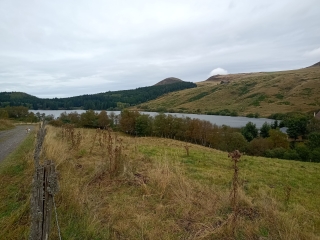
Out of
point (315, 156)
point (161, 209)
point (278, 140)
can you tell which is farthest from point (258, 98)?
point (161, 209)

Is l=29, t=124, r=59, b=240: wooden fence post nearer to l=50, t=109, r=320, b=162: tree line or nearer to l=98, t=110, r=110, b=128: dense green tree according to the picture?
l=50, t=109, r=320, b=162: tree line

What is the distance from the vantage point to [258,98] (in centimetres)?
14462

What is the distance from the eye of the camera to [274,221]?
4.95 meters

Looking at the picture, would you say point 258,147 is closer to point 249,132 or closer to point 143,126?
point 249,132

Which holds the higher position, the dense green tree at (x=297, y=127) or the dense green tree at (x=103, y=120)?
the dense green tree at (x=103, y=120)

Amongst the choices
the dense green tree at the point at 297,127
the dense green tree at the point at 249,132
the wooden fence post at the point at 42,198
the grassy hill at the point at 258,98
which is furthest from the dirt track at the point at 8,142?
the grassy hill at the point at 258,98

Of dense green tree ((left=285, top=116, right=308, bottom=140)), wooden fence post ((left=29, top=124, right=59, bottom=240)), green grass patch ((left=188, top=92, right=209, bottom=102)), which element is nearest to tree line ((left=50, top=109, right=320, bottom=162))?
dense green tree ((left=285, top=116, right=308, bottom=140))

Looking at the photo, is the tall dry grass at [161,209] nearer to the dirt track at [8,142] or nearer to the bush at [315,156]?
the dirt track at [8,142]

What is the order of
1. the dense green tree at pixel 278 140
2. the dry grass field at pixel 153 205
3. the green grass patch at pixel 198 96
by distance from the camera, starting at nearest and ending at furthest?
1. the dry grass field at pixel 153 205
2. the dense green tree at pixel 278 140
3. the green grass patch at pixel 198 96

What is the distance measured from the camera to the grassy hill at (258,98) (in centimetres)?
12225

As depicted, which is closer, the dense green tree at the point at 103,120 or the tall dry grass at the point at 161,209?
the tall dry grass at the point at 161,209

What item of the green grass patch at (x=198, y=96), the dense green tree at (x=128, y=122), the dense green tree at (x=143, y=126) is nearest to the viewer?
the dense green tree at (x=143, y=126)

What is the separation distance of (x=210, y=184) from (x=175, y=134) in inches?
1611

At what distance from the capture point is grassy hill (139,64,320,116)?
401 feet
